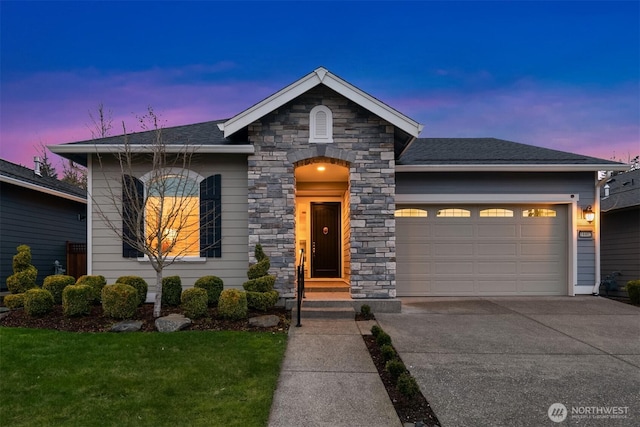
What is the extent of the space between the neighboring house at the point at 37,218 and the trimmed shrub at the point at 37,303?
13.8 feet

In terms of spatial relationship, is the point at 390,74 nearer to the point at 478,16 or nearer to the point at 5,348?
the point at 478,16

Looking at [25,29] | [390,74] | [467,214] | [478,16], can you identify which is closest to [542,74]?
[478,16]

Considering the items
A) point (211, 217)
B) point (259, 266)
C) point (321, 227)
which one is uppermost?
point (211, 217)

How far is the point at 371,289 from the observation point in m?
7.71

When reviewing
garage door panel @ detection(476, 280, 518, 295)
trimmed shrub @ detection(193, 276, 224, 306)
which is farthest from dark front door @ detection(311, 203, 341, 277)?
trimmed shrub @ detection(193, 276, 224, 306)

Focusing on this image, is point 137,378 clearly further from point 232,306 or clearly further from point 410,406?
point 410,406

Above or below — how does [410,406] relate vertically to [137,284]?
below

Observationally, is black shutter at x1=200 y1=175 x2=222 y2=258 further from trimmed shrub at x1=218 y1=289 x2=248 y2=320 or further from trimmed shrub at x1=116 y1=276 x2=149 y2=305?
trimmed shrub at x1=218 y1=289 x2=248 y2=320

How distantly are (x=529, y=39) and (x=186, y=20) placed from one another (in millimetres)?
11113

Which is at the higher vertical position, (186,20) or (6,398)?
(186,20)

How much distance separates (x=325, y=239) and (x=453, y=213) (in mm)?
3332

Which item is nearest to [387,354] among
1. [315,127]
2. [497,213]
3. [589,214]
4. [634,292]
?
[315,127]

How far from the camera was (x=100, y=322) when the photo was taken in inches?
249

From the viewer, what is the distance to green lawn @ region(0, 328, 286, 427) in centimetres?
330
